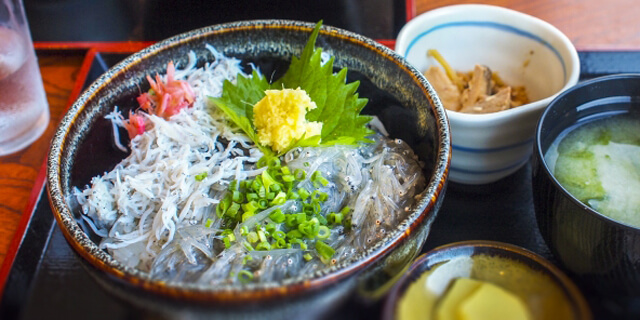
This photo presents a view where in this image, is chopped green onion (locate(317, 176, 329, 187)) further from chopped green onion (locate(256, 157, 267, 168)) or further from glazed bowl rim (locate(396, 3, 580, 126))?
glazed bowl rim (locate(396, 3, 580, 126))

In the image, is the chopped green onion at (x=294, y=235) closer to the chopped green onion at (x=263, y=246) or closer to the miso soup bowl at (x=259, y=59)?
the chopped green onion at (x=263, y=246)

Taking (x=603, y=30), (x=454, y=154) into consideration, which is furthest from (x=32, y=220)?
(x=603, y=30)

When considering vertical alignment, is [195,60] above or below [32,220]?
above

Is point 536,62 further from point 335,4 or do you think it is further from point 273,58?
point 273,58

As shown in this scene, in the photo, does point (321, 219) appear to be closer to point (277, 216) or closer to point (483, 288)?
point (277, 216)

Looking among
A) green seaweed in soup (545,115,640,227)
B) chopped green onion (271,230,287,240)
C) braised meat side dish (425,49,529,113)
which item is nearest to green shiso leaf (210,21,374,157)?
chopped green onion (271,230,287,240)
